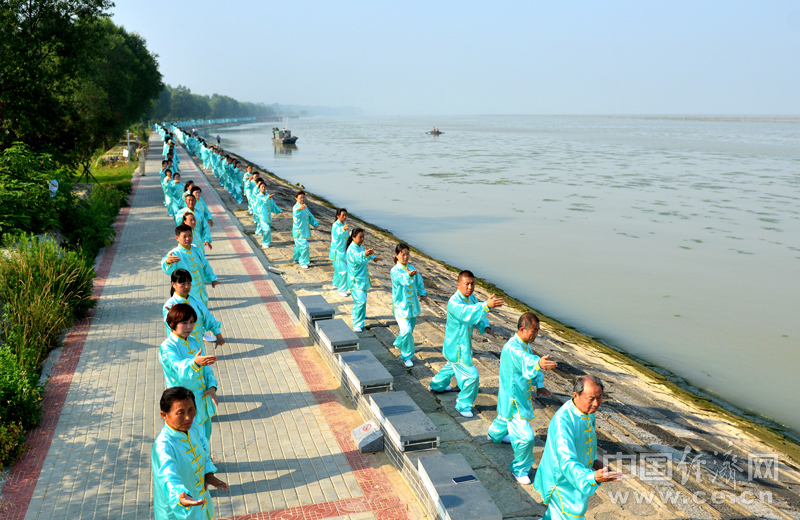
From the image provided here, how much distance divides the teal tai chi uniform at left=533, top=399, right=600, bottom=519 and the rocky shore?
98cm

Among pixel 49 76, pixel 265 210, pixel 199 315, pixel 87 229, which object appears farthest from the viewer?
pixel 49 76

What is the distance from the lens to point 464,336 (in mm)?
6680

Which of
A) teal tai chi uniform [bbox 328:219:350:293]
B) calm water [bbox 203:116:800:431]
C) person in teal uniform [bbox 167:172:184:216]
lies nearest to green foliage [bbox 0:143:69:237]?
person in teal uniform [bbox 167:172:184:216]

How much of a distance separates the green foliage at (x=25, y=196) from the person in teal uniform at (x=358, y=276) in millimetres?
6796

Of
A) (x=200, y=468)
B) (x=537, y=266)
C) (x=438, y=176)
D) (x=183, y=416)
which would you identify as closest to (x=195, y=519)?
(x=200, y=468)

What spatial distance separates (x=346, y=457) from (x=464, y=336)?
1.93 m

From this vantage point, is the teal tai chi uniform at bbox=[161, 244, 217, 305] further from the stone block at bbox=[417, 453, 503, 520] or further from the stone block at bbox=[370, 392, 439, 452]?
the stone block at bbox=[417, 453, 503, 520]

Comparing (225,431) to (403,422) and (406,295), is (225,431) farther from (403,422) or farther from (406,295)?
(406,295)

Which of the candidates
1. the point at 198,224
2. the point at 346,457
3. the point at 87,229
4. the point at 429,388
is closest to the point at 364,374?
the point at 346,457

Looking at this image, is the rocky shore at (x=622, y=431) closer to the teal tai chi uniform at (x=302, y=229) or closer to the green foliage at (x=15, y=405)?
the teal tai chi uniform at (x=302, y=229)

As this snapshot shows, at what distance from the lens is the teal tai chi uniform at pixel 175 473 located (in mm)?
3766

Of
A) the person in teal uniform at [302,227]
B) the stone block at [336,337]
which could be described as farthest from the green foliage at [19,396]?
the person in teal uniform at [302,227]

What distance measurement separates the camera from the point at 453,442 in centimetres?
630

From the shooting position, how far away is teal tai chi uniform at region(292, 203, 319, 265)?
1324cm
